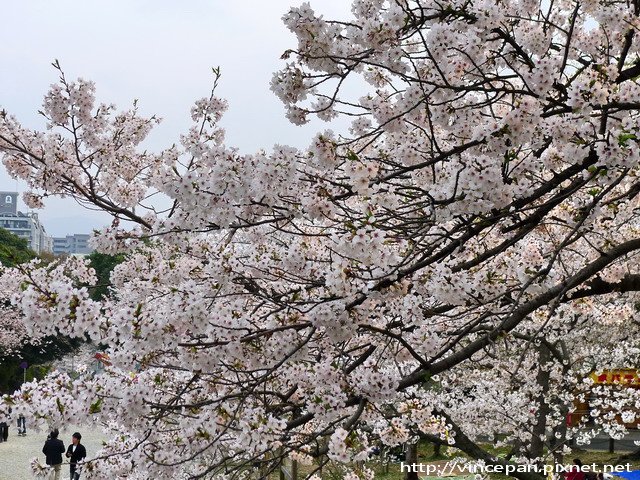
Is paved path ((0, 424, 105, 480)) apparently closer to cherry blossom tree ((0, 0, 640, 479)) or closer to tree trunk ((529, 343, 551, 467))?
tree trunk ((529, 343, 551, 467))

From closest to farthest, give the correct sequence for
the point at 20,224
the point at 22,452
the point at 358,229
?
the point at 358,229 < the point at 22,452 < the point at 20,224

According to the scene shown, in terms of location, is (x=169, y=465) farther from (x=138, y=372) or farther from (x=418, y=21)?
(x=418, y=21)

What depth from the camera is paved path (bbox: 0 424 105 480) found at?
568 inches

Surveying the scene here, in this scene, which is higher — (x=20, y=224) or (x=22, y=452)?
(x=20, y=224)

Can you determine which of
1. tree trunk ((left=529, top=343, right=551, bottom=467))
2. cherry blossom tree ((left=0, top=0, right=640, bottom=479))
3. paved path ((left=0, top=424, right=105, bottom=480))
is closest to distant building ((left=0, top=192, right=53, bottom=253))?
paved path ((left=0, top=424, right=105, bottom=480))

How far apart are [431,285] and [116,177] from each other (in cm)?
367

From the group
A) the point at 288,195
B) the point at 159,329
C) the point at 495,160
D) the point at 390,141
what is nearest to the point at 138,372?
the point at 159,329

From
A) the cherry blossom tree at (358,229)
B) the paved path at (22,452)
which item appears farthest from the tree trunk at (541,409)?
the paved path at (22,452)

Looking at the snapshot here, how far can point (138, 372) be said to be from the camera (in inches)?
154

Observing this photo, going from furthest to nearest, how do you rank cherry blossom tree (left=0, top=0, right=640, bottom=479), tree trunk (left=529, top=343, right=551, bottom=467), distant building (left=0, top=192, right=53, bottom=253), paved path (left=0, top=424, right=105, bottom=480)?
distant building (left=0, top=192, right=53, bottom=253) < paved path (left=0, top=424, right=105, bottom=480) < tree trunk (left=529, top=343, right=551, bottom=467) < cherry blossom tree (left=0, top=0, right=640, bottom=479)

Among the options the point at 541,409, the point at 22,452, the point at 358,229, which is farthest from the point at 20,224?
the point at 358,229

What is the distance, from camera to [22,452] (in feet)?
59.6

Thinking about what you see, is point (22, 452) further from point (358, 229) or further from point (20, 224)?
point (20, 224)

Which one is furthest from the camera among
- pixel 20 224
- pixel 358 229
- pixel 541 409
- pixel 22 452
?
pixel 20 224
